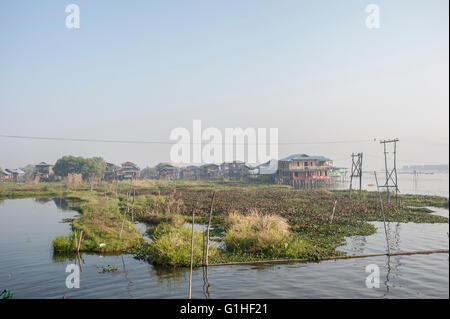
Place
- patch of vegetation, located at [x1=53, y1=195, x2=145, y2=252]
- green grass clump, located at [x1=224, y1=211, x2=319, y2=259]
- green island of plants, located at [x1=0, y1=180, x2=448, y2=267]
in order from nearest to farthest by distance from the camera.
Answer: green island of plants, located at [x1=0, y1=180, x2=448, y2=267]
green grass clump, located at [x1=224, y1=211, x2=319, y2=259]
patch of vegetation, located at [x1=53, y1=195, x2=145, y2=252]

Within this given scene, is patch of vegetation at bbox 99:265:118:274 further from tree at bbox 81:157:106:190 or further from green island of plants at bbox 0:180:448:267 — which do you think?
tree at bbox 81:157:106:190

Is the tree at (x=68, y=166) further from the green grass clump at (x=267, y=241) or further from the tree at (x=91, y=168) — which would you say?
Result: the green grass clump at (x=267, y=241)

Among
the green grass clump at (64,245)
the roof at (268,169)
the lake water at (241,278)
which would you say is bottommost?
the lake water at (241,278)

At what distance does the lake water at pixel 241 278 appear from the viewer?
12.1 m

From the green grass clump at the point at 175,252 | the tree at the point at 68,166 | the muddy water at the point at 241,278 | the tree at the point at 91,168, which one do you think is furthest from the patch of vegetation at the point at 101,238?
the tree at the point at 68,166

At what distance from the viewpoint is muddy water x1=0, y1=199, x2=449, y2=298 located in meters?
12.1

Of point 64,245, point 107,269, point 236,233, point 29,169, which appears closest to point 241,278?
point 236,233

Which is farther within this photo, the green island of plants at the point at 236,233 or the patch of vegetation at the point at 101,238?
the patch of vegetation at the point at 101,238

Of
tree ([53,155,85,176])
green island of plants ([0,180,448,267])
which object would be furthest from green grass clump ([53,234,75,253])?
tree ([53,155,85,176])

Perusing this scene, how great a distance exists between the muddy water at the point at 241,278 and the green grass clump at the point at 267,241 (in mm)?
661

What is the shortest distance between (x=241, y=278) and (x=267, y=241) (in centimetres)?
282

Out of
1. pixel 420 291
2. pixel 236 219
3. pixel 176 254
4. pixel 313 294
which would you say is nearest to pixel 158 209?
pixel 236 219
